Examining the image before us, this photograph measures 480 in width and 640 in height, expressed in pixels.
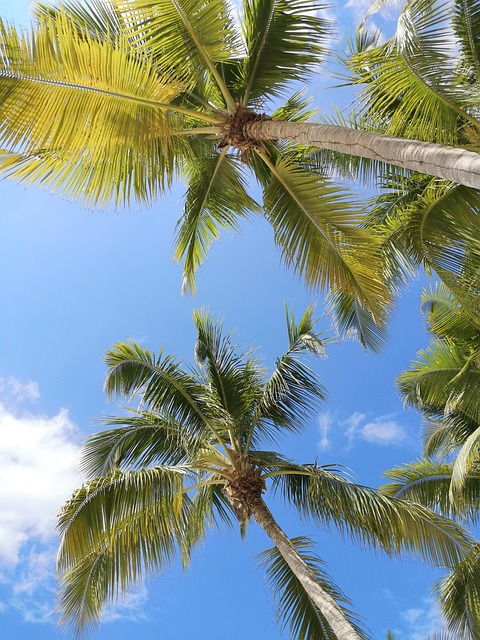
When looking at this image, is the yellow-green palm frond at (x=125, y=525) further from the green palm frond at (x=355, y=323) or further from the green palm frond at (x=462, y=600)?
the green palm frond at (x=462, y=600)

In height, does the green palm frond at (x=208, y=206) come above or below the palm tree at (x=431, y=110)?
above

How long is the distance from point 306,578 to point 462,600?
5.61 m

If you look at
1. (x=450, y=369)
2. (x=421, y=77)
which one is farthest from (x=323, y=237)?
(x=450, y=369)

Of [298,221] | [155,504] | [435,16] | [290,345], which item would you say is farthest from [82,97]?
[290,345]

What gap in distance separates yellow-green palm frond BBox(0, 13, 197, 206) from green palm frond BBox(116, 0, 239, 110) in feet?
1.09

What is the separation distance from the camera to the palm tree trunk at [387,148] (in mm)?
4039

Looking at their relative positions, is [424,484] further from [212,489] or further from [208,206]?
[208,206]

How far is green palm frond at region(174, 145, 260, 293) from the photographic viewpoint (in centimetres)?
798

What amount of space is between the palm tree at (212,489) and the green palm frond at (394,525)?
0.01 metres

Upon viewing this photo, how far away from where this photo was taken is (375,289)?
23.2 feet

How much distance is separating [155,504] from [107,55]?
182 inches

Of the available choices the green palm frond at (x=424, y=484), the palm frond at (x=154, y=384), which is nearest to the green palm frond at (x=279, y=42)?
the palm frond at (x=154, y=384)

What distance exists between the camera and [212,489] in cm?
1029

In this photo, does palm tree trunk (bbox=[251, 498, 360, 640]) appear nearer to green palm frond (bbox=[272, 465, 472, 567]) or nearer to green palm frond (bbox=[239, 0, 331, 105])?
green palm frond (bbox=[272, 465, 472, 567])
